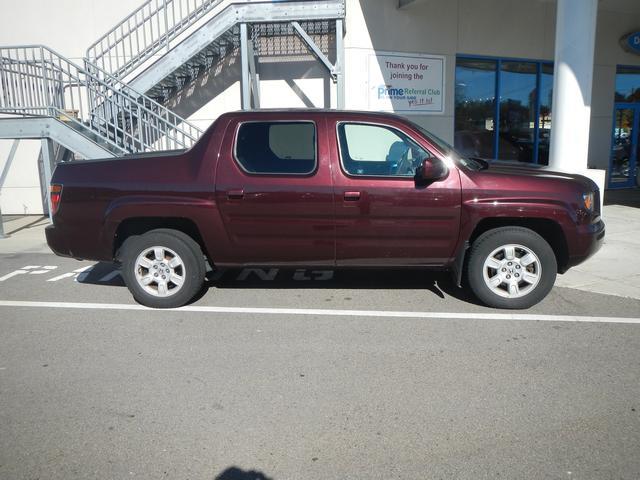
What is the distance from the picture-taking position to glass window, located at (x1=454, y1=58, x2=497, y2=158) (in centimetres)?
1239

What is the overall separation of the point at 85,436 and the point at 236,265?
7.89 ft

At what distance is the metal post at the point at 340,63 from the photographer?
32.7ft

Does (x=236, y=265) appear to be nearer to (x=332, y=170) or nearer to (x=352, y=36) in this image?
(x=332, y=170)

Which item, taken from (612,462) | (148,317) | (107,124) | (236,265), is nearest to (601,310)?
(612,462)

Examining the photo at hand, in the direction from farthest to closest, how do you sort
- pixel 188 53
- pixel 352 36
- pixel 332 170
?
pixel 352 36
pixel 188 53
pixel 332 170

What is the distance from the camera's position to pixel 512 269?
500cm

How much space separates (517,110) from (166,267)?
10926 mm

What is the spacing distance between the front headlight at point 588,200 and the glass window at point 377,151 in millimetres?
1496

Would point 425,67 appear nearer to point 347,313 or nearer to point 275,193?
point 275,193

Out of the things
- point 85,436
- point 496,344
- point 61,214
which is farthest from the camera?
point 61,214

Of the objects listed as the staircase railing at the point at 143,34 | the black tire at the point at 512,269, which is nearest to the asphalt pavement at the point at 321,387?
the black tire at the point at 512,269

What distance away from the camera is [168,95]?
37.1ft

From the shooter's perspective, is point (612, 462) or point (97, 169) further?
point (97, 169)

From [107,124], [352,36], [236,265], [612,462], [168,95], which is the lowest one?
[612,462]
